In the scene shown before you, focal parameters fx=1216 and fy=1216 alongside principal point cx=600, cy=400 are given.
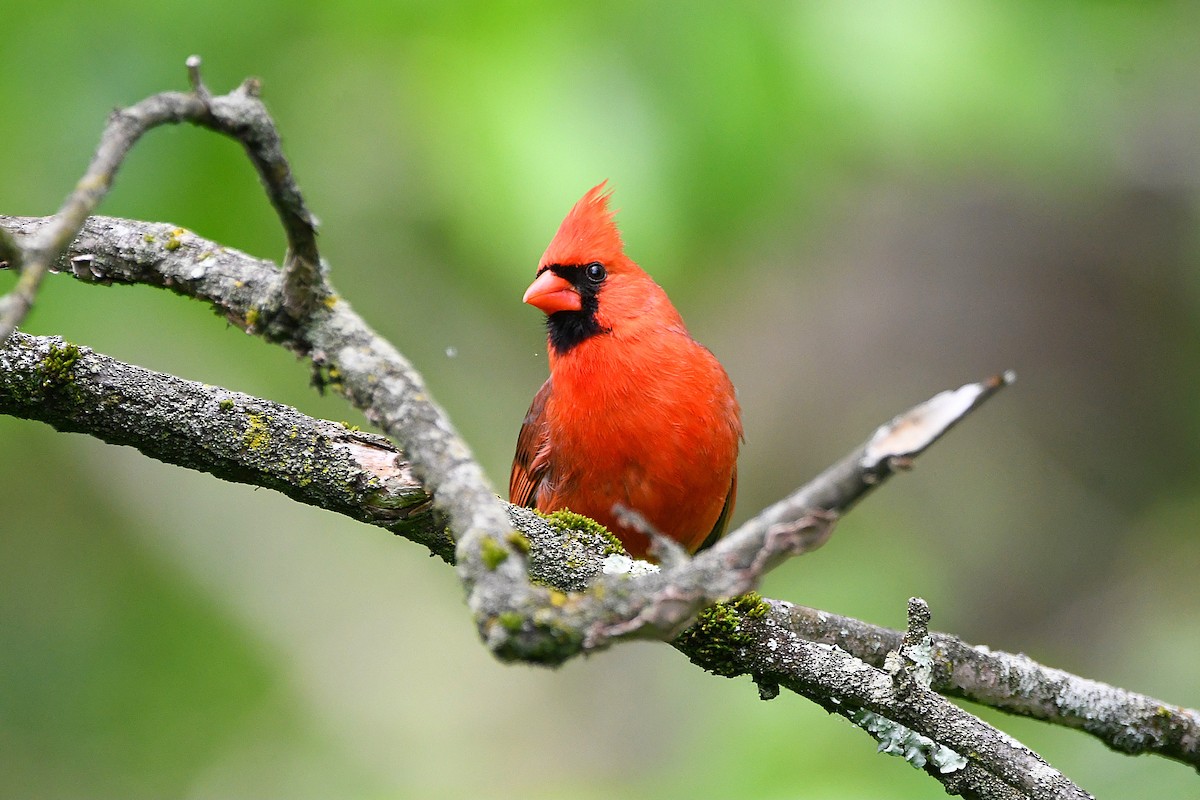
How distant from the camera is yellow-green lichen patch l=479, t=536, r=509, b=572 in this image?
1366mm

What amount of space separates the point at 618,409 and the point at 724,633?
1289 mm

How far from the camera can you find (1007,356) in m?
6.04

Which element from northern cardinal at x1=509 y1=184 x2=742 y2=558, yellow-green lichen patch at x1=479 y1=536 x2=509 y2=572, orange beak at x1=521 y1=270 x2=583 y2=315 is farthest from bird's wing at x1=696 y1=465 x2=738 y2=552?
yellow-green lichen patch at x1=479 y1=536 x2=509 y2=572

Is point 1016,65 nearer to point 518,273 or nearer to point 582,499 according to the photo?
point 518,273

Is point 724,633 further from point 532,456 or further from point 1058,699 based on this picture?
point 532,456

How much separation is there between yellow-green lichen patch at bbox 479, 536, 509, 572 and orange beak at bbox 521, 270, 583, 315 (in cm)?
258

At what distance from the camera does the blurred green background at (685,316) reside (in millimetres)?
2891

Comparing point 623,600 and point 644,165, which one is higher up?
point 644,165

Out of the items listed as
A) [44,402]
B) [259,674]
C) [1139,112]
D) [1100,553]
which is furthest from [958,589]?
[44,402]

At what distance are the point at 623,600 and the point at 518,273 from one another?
1.91m

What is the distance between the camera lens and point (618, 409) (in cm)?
362

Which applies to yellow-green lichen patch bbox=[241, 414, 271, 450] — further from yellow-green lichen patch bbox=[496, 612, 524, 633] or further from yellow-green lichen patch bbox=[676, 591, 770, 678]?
yellow-green lichen patch bbox=[496, 612, 524, 633]

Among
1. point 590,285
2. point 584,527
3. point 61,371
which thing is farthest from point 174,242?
point 590,285

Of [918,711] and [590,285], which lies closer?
[918,711]
